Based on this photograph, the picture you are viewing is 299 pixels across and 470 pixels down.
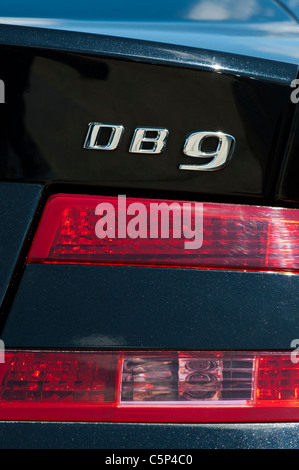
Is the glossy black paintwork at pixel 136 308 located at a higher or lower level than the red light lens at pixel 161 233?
lower

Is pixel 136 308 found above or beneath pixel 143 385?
above

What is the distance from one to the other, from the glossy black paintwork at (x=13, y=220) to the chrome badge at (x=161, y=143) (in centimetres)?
15

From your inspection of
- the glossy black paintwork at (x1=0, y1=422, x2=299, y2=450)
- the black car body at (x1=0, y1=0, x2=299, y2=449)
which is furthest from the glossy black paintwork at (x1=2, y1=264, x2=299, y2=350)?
the glossy black paintwork at (x1=0, y1=422, x2=299, y2=450)

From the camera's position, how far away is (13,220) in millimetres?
1140

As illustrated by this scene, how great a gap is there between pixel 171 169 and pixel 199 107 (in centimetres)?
12

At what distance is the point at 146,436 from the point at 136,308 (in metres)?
0.26

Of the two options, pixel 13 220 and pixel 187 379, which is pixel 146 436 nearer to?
pixel 187 379

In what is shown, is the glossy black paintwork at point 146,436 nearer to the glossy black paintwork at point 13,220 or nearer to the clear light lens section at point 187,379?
the clear light lens section at point 187,379

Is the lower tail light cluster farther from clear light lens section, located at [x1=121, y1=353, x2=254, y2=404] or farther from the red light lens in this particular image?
the red light lens

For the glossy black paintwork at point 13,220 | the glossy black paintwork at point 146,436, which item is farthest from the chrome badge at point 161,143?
the glossy black paintwork at point 146,436

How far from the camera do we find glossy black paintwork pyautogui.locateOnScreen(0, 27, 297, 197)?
1078 millimetres

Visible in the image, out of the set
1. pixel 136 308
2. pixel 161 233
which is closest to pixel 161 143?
pixel 161 233

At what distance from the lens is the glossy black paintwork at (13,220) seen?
1126 mm

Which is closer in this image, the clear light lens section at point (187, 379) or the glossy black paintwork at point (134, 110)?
the glossy black paintwork at point (134, 110)
